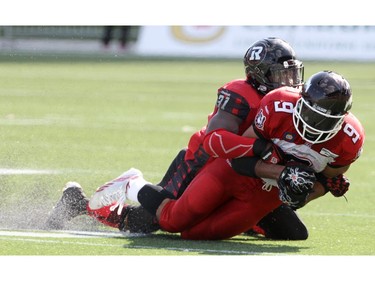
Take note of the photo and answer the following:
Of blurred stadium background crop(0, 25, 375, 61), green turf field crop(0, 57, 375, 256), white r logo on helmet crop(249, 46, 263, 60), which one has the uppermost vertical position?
white r logo on helmet crop(249, 46, 263, 60)

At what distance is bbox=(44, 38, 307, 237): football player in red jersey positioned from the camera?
19.8 ft

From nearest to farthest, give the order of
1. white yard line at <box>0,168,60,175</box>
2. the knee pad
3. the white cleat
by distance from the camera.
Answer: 1. the knee pad
2. the white cleat
3. white yard line at <box>0,168,60,175</box>

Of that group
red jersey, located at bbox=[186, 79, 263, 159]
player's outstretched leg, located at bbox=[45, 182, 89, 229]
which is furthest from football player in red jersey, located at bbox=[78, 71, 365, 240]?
player's outstretched leg, located at bbox=[45, 182, 89, 229]

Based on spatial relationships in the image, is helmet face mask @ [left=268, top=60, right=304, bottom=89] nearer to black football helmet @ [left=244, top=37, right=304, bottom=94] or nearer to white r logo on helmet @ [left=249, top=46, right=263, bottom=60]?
Result: black football helmet @ [left=244, top=37, right=304, bottom=94]

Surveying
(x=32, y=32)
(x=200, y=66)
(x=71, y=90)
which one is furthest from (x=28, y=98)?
(x=200, y=66)

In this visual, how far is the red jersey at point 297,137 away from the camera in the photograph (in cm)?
587

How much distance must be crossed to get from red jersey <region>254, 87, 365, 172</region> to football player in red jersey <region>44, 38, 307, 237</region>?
0.44 feet

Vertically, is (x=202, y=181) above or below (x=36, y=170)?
above

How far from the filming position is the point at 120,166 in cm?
966

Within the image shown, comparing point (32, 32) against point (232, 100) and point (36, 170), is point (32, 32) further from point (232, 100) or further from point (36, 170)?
point (232, 100)

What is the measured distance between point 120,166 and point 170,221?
341cm

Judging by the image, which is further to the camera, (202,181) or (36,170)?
(36,170)

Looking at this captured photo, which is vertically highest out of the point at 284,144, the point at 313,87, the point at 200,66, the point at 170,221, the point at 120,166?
the point at 313,87

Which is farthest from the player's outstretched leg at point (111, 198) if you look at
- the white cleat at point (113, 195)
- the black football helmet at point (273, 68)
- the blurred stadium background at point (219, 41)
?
the blurred stadium background at point (219, 41)
